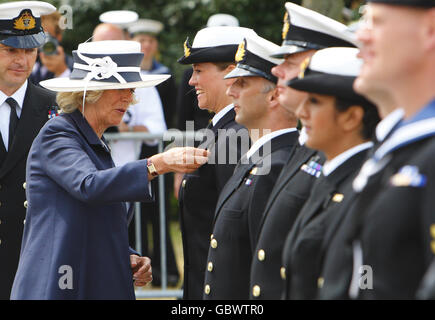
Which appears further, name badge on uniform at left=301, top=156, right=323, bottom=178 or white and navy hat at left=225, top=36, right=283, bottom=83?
white and navy hat at left=225, top=36, right=283, bottom=83

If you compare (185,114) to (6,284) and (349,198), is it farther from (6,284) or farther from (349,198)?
(349,198)

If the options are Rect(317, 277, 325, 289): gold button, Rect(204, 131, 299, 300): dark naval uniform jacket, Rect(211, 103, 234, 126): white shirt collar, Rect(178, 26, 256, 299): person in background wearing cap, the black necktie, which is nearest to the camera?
Rect(317, 277, 325, 289): gold button

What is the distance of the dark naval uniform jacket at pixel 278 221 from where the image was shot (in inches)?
135

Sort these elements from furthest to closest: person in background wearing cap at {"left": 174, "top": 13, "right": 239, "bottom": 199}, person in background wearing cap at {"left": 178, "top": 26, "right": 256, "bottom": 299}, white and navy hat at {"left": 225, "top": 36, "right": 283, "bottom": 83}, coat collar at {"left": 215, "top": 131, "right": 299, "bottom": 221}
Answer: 1. person in background wearing cap at {"left": 174, "top": 13, "right": 239, "bottom": 199}
2. person in background wearing cap at {"left": 178, "top": 26, "right": 256, "bottom": 299}
3. white and navy hat at {"left": 225, "top": 36, "right": 283, "bottom": 83}
4. coat collar at {"left": 215, "top": 131, "right": 299, "bottom": 221}

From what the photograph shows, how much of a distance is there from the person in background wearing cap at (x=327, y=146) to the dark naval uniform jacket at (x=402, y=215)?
21.3 inches

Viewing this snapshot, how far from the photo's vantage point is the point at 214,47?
494 cm

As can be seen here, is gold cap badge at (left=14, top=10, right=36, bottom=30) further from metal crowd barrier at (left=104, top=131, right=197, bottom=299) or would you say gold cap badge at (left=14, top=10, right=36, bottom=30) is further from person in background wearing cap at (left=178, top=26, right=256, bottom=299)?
metal crowd barrier at (left=104, top=131, right=197, bottom=299)

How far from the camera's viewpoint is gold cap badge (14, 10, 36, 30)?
531cm

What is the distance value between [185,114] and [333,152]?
4.66m

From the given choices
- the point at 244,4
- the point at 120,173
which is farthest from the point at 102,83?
the point at 244,4

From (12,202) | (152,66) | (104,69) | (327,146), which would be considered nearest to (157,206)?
(152,66)

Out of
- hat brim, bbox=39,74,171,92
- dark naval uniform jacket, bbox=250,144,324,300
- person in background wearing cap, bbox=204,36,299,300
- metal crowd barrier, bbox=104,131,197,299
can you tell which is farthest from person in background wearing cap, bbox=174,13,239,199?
dark naval uniform jacket, bbox=250,144,324,300

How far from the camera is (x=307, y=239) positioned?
9.88ft

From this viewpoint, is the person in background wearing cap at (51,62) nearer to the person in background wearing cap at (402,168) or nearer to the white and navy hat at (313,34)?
the white and navy hat at (313,34)
